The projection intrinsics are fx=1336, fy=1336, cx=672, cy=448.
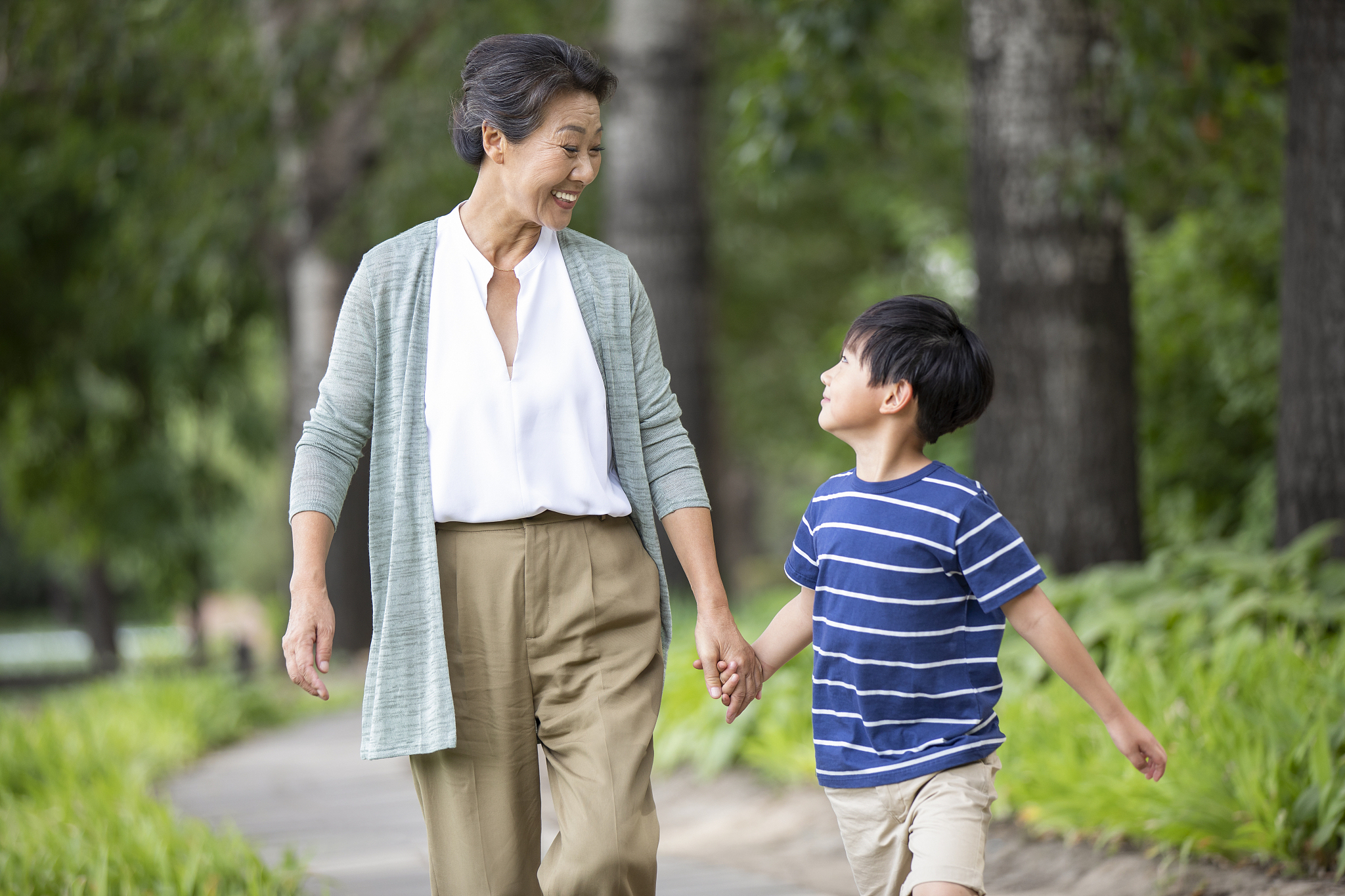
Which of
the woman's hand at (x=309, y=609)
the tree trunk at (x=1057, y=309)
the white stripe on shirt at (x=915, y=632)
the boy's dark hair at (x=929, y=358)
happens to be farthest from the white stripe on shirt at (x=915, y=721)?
the tree trunk at (x=1057, y=309)

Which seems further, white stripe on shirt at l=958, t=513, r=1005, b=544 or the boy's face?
the boy's face

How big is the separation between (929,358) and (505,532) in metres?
0.81

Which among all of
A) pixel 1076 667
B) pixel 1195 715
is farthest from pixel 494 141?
pixel 1195 715

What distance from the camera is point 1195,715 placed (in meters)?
3.88

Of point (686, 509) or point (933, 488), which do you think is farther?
point (686, 509)

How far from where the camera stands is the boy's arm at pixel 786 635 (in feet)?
8.35

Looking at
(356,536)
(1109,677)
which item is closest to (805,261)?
(356,536)

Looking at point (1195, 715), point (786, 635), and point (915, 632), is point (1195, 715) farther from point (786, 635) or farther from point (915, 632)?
point (915, 632)

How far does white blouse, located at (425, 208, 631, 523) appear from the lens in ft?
7.79

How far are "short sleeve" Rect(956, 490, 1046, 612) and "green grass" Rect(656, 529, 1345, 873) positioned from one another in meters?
1.50

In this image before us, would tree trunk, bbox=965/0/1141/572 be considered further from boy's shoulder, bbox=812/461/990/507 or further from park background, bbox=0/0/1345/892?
boy's shoulder, bbox=812/461/990/507

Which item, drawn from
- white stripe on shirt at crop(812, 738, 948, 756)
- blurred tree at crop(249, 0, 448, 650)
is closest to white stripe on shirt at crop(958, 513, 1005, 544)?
white stripe on shirt at crop(812, 738, 948, 756)

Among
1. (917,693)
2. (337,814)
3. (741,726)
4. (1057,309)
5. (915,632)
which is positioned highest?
(1057,309)

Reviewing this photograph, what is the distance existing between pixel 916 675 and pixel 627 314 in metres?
0.87
